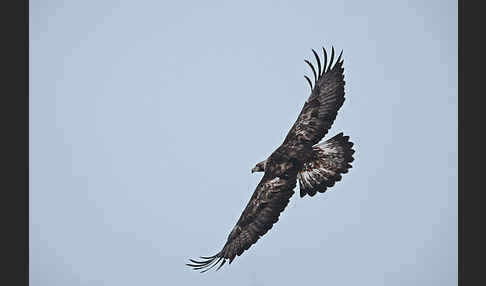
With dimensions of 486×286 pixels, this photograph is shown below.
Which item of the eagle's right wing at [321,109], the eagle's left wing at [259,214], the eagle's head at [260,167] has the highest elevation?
the eagle's right wing at [321,109]

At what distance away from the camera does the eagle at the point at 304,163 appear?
17.4 feet

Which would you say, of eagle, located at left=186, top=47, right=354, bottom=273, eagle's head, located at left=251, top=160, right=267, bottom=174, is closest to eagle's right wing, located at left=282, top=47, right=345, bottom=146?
eagle, located at left=186, top=47, right=354, bottom=273

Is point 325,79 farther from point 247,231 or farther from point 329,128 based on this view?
point 247,231

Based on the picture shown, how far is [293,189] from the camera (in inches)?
211

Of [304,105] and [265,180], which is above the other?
[304,105]

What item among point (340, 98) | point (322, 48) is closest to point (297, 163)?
point (340, 98)

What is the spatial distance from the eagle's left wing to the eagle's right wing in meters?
0.37

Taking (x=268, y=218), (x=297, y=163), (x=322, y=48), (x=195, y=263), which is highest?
(x=322, y=48)

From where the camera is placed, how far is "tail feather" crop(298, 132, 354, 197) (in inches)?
208

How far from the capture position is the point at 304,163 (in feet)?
17.8

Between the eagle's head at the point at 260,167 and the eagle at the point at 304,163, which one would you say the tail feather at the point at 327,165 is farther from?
the eagle's head at the point at 260,167

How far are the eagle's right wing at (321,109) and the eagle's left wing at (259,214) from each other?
Result: 37 centimetres

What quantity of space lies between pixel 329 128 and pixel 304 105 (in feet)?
0.96

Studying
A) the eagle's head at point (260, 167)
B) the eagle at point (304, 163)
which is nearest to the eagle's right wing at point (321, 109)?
the eagle at point (304, 163)
